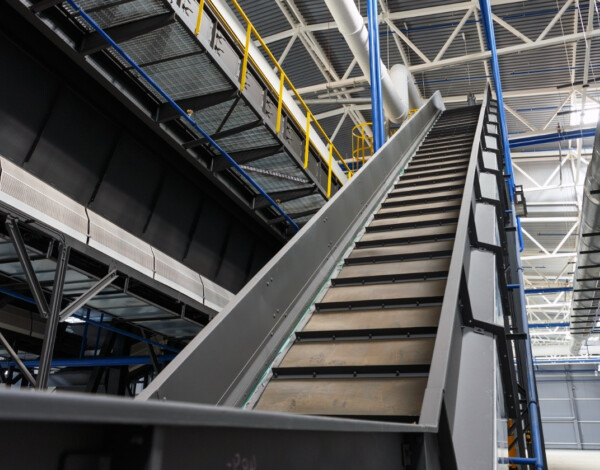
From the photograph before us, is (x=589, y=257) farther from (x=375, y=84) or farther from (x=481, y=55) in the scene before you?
(x=375, y=84)

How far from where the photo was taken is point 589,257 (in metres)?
12.7

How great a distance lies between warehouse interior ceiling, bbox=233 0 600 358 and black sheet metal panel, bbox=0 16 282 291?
7.40m

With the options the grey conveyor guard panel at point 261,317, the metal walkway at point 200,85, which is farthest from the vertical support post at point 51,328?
the metal walkway at point 200,85

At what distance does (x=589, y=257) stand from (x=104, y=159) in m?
11.7

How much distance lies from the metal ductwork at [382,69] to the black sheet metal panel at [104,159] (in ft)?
15.8

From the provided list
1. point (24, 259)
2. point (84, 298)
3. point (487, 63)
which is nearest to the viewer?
point (24, 259)

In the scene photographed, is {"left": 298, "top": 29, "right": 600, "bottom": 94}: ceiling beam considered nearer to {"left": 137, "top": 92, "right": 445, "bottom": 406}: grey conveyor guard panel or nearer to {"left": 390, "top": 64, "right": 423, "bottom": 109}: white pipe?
{"left": 390, "top": 64, "right": 423, "bottom": 109}: white pipe

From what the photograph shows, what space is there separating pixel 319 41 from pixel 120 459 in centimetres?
1577

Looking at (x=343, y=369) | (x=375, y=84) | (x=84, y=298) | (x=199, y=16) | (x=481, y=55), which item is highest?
(x=481, y=55)

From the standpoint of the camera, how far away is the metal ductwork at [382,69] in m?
10.7

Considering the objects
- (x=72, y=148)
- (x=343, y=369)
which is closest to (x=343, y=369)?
(x=343, y=369)

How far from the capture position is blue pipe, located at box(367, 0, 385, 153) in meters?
8.79

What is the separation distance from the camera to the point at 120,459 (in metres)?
0.99

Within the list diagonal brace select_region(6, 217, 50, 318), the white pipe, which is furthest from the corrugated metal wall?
diagonal brace select_region(6, 217, 50, 318)
